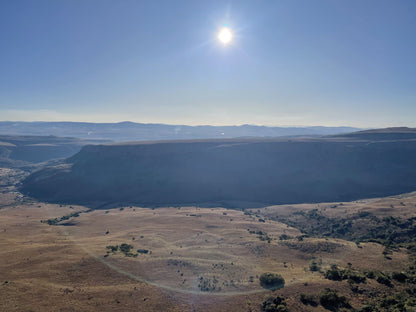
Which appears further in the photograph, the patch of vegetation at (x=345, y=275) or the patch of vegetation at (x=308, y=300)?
the patch of vegetation at (x=345, y=275)

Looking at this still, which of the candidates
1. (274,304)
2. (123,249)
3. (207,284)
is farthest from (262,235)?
(274,304)

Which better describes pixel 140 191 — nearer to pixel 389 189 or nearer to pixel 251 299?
pixel 251 299

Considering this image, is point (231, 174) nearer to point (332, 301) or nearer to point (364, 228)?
point (364, 228)

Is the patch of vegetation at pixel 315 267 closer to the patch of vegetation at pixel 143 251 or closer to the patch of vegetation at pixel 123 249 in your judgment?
the patch of vegetation at pixel 143 251

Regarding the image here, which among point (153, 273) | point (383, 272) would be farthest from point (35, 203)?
point (383, 272)

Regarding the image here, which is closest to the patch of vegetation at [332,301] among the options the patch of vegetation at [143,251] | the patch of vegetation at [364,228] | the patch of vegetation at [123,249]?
the patch of vegetation at [364,228]

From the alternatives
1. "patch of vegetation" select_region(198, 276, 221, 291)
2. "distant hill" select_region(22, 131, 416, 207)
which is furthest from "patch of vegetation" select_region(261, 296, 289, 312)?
"distant hill" select_region(22, 131, 416, 207)

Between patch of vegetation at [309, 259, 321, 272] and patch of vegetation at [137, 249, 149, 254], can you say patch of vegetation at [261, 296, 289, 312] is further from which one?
patch of vegetation at [137, 249, 149, 254]
